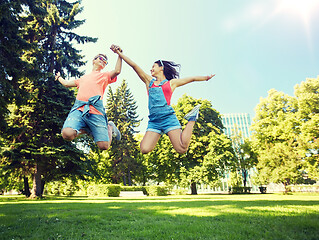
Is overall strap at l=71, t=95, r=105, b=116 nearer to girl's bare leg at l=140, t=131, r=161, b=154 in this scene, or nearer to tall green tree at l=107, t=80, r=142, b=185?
girl's bare leg at l=140, t=131, r=161, b=154

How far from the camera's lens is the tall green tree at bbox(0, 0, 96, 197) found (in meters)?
16.1

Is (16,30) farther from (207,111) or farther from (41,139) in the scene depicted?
(207,111)

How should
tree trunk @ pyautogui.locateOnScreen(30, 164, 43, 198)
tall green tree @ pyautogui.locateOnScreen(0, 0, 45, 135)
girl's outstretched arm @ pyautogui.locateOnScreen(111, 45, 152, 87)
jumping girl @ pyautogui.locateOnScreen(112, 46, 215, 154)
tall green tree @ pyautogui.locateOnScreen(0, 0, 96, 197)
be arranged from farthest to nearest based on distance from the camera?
tree trunk @ pyautogui.locateOnScreen(30, 164, 43, 198), tall green tree @ pyautogui.locateOnScreen(0, 0, 96, 197), tall green tree @ pyautogui.locateOnScreen(0, 0, 45, 135), girl's outstretched arm @ pyautogui.locateOnScreen(111, 45, 152, 87), jumping girl @ pyautogui.locateOnScreen(112, 46, 215, 154)

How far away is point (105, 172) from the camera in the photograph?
40688 millimetres

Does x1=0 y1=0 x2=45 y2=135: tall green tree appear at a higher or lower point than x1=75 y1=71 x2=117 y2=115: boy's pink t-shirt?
higher

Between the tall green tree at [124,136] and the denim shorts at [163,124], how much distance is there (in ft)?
113

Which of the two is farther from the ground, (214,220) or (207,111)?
(207,111)

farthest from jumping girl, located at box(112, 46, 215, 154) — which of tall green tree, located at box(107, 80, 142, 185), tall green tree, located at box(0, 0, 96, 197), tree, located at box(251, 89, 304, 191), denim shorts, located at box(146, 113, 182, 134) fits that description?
tall green tree, located at box(107, 80, 142, 185)

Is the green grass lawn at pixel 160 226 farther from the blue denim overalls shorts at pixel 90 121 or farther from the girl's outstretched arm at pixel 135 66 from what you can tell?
the girl's outstretched arm at pixel 135 66

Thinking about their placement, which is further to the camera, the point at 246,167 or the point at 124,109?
the point at 124,109

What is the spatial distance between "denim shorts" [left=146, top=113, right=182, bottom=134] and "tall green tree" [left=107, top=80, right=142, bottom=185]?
34416 millimetres

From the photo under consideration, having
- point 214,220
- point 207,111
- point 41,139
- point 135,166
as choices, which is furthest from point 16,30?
point 135,166

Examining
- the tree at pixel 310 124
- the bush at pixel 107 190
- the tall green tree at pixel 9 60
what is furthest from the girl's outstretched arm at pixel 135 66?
the tree at pixel 310 124

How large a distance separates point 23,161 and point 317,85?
113 feet
